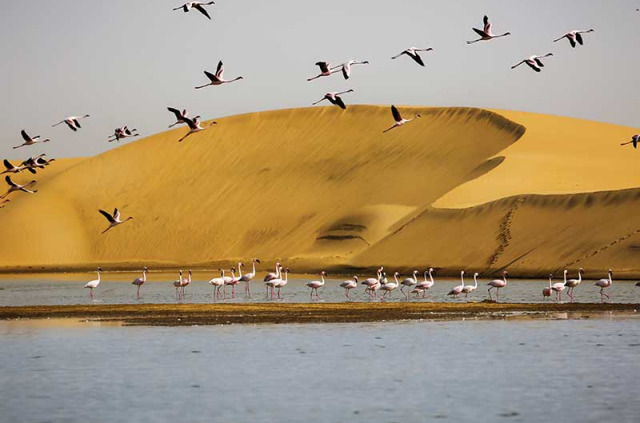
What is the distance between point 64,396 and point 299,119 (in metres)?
121

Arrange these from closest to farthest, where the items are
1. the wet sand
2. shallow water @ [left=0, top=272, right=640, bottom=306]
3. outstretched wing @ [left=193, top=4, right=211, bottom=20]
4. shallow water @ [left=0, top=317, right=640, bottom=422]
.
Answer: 1. shallow water @ [left=0, top=317, right=640, bottom=422]
2. outstretched wing @ [left=193, top=4, right=211, bottom=20]
3. the wet sand
4. shallow water @ [left=0, top=272, right=640, bottom=306]

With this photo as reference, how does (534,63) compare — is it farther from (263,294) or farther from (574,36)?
(263,294)

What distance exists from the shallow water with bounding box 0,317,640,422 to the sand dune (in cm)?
4149

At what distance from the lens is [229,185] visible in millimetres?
129375

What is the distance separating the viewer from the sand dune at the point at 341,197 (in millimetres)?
81562

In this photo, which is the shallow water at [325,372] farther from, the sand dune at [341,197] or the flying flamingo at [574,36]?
the sand dune at [341,197]

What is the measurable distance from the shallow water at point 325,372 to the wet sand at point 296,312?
247cm

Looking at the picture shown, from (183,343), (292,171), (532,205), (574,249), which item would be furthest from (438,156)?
(183,343)

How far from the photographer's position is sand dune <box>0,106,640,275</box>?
81562 millimetres

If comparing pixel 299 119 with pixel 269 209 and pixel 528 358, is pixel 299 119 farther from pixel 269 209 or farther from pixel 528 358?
pixel 528 358

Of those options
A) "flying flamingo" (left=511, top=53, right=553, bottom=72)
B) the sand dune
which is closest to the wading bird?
"flying flamingo" (left=511, top=53, right=553, bottom=72)

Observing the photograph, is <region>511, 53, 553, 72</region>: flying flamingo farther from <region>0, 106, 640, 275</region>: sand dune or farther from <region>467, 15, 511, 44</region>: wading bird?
<region>0, 106, 640, 275</region>: sand dune

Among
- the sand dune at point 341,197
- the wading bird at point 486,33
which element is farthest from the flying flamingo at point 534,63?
the sand dune at point 341,197

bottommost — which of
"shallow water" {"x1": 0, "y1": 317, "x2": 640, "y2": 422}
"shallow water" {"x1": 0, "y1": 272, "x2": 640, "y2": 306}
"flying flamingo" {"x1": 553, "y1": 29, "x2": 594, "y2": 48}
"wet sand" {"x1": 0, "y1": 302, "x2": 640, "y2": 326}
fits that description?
"shallow water" {"x1": 0, "y1": 317, "x2": 640, "y2": 422}
